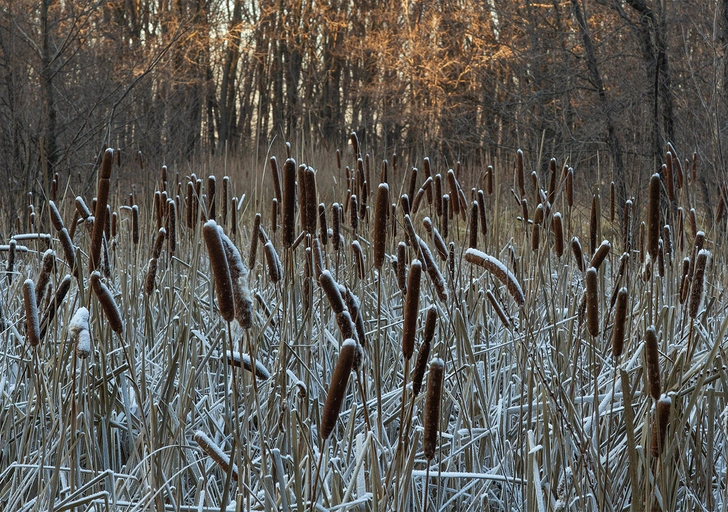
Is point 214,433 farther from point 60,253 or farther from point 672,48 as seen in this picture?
point 672,48

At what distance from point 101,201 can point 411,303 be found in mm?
547

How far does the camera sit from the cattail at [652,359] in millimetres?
941

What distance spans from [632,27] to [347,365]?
18.2 ft

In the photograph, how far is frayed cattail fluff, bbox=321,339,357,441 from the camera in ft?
2.71

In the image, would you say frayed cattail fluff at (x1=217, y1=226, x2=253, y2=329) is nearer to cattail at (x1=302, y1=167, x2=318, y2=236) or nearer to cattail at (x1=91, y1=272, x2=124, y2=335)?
cattail at (x1=91, y1=272, x2=124, y2=335)

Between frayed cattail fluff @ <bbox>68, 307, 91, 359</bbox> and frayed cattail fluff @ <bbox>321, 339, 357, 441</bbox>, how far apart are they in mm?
366

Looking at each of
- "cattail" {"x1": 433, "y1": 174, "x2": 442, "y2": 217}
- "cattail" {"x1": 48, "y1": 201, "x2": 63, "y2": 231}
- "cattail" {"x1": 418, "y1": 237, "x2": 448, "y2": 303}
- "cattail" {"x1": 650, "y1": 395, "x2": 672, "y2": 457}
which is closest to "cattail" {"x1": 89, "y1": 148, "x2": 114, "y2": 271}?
"cattail" {"x1": 48, "y1": 201, "x2": 63, "y2": 231}

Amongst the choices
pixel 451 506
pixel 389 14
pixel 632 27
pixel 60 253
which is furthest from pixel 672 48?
pixel 389 14

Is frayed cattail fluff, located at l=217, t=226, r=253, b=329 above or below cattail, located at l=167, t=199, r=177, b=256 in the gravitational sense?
above

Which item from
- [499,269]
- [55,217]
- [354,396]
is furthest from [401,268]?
[55,217]

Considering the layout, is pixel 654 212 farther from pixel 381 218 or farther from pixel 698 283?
pixel 381 218

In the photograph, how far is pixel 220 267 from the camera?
2.73ft

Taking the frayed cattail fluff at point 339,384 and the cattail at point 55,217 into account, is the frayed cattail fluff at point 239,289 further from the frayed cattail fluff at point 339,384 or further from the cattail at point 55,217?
the cattail at point 55,217

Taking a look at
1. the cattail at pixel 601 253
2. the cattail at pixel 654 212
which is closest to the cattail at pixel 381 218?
the cattail at pixel 601 253
